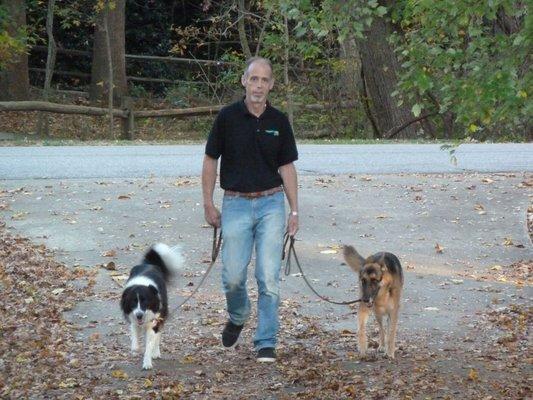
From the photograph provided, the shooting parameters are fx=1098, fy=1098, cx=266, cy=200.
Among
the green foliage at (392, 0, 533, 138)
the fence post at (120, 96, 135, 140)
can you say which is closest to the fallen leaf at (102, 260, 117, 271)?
the green foliage at (392, 0, 533, 138)

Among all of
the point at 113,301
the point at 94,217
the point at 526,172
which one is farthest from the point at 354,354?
the point at 526,172

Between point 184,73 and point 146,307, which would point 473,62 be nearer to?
point 146,307

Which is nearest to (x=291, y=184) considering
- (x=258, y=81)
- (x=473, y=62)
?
(x=258, y=81)

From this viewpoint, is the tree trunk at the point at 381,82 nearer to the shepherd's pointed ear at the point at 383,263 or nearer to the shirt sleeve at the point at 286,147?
the shepherd's pointed ear at the point at 383,263

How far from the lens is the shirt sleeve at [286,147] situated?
314 inches

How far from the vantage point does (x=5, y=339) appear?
29.5ft

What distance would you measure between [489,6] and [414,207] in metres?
7.94

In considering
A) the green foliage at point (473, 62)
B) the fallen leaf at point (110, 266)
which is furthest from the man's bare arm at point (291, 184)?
the fallen leaf at point (110, 266)

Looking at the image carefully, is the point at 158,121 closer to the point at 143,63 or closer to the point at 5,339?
the point at 143,63

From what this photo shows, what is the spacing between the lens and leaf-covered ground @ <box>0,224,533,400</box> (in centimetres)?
745

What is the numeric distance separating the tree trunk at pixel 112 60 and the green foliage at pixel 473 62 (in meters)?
24.8

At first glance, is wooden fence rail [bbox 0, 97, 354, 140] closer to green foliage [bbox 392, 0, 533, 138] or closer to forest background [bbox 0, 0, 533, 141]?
forest background [bbox 0, 0, 533, 141]

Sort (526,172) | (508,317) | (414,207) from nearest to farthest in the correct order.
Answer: (508,317), (414,207), (526,172)

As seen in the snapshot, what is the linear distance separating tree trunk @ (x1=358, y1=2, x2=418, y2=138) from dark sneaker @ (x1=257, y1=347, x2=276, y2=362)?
1831cm
